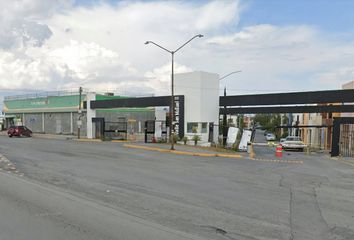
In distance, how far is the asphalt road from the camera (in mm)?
6617

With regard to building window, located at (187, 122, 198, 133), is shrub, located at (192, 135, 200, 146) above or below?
below

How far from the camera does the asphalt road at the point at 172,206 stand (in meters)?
6.62

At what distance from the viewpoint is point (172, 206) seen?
8.71m

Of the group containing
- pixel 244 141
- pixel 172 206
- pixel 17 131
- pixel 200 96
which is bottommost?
pixel 17 131

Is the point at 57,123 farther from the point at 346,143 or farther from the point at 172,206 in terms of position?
the point at 172,206

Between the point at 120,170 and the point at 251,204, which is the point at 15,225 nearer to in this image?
the point at 251,204

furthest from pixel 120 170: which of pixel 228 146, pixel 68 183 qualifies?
pixel 228 146

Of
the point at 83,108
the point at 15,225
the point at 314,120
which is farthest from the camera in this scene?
the point at 314,120

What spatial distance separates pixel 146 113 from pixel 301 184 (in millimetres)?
47536

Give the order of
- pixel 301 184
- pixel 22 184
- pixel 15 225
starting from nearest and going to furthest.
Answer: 1. pixel 15 225
2. pixel 22 184
3. pixel 301 184

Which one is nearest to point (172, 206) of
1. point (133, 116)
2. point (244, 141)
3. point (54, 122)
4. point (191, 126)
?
point (244, 141)

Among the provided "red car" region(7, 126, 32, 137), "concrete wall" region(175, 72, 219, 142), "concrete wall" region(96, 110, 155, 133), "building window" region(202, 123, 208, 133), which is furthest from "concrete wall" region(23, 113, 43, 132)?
"building window" region(202, 123, 208, 133)

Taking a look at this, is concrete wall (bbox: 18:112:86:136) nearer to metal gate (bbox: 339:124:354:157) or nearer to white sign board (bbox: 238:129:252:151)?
white sign board (bbox: 238:129:252:151)

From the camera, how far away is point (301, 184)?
42.2 feet
